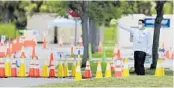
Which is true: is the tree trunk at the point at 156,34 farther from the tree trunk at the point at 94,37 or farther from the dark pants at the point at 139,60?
the tree trunk at the point at 94,37

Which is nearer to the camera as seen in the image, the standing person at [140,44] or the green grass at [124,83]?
the green grass at [124,83]

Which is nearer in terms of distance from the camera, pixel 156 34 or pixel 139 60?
pixel 139 60

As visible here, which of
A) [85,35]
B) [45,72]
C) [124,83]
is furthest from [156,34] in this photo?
[124,83]

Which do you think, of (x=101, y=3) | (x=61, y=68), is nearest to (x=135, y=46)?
(x=61, y=68)

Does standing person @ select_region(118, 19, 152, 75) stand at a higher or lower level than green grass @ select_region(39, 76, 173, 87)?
higher

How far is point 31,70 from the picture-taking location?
17219mm

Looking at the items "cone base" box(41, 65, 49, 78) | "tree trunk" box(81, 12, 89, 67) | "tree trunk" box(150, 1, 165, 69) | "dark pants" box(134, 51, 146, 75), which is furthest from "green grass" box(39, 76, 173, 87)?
"tree trunk" box(81, 12, 89, 67)

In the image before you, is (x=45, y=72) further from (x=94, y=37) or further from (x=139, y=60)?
(x=94, y=37)

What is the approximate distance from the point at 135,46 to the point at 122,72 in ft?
2.98

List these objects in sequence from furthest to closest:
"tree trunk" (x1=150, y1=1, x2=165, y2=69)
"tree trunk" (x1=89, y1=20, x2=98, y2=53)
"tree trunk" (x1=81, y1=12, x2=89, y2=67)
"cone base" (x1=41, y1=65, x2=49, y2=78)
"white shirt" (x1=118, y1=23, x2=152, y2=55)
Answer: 1. "tree trunk" (x1=89, y1=20, x2=98, y2=53)
2. "tree trunk" (x1=81, y1=12, x2=89, y2=67)
3. "tree trunk" (x1=150, y1=1, x2=165, y2=69)
4. "cone base" (x1=41, y1=65, x2=49, y2=78)
5. "white shirt" (x1=118, y1=23, x2=152, y2=55)

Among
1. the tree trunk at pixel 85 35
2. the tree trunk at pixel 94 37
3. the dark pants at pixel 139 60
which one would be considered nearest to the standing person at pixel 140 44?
the dark pants at pixel 139 60

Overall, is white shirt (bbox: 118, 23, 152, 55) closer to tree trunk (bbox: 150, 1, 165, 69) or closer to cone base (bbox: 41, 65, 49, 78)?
cone base (bbox: 41, 65, 49, 78)

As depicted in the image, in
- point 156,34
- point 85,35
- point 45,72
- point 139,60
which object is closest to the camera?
point 139,60

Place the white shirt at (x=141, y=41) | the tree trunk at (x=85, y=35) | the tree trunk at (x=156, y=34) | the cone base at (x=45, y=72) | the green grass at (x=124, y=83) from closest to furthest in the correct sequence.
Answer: the green grass at (x=124, y=83), the white shirt at (x=141, y=41), the cone base at (x=45, y=72), the tree trunk at (x=156, y=34), the tree trunk at (x=85, y=35)
